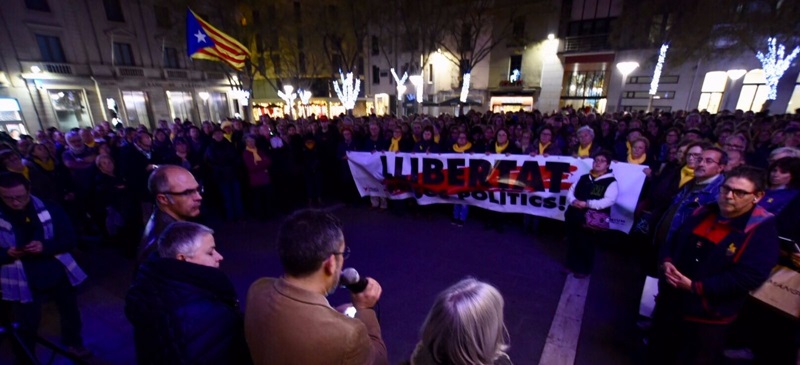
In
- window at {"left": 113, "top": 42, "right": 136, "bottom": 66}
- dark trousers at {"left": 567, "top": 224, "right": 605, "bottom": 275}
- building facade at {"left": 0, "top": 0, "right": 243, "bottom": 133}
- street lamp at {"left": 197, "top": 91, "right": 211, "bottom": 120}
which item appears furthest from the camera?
street lamp at {"left": 197, "top": 91, "right": 211, "bottom": 120}

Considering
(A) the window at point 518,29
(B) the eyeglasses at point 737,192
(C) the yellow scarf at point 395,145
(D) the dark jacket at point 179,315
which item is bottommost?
(D) the dark jacket at point 179,315

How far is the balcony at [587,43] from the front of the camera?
896 inches

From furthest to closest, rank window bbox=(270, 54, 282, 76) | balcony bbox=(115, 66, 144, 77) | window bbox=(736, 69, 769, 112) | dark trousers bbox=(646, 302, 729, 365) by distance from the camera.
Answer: window bbox=(270, 54, 282, 76), balcony bbox=(115, 66, 144, 77), window bbox=(736, 69, 769, 112), dark trousers bbox=(646, 302, 729, 365)

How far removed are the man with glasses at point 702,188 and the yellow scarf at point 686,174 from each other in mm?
631

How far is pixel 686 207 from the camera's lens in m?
Answer: 3.10

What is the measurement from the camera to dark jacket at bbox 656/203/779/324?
212 cm

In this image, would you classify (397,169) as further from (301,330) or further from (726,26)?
(726,26)

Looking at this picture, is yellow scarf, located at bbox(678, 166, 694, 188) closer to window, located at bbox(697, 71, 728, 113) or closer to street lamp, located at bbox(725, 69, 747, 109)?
street lamp, located at bbox(725, 69, 747, 109)

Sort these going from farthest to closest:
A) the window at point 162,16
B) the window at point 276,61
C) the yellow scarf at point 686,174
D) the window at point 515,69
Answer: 1. the window at point 276,61
2. the window at point 515,69
3. the window at point 162,16
4. the yellow scarf at point 686,174

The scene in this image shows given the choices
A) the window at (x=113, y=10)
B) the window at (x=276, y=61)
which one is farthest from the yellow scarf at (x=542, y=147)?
the window at (x=113, y=10)

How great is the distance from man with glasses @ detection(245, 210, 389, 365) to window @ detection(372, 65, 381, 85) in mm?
36143

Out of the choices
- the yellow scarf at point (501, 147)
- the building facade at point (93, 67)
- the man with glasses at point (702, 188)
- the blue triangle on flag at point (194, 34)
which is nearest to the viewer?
the man with glasses at point (702, 188)

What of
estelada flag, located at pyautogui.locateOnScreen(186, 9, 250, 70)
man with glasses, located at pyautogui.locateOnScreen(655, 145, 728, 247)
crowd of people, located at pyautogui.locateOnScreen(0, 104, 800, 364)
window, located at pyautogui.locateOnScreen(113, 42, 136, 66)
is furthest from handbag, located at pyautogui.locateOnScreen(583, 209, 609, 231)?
window, located at pyautogui.locateOnScreen(113, 42, 136, 66)

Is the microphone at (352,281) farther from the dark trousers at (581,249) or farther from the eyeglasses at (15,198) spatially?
the dark trousers at (581,249)
